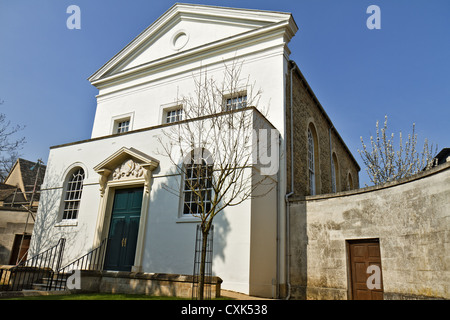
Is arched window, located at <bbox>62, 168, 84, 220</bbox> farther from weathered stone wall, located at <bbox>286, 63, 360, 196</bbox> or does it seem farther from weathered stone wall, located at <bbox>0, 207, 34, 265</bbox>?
weathered stone wall, located at <bbox>286, 63, 360, 196</bbox>

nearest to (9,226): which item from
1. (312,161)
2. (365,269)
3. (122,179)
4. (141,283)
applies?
(122,179)

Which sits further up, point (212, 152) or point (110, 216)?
point (212, 152)

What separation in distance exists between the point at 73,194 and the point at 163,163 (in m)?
4.76

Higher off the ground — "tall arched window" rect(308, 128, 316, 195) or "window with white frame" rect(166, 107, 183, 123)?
"window with white frame" rect(166, 107, 183, 123)

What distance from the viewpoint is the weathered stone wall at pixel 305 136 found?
13.5 m

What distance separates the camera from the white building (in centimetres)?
1042

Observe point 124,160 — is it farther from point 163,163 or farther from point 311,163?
point 311,163

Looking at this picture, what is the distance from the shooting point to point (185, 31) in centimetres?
1669

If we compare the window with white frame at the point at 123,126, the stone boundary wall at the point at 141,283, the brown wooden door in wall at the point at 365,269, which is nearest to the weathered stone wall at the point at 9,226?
the window with white frame at the point at 123,126

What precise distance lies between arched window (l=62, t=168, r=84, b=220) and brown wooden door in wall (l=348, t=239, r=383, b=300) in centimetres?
1042

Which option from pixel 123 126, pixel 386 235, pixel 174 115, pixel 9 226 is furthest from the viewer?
pixel 9 226

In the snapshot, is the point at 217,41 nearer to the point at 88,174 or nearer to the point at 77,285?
the point at 88,174

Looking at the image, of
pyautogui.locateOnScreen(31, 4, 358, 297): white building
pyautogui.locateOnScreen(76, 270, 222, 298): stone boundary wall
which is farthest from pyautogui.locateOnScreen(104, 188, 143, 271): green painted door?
pyautogui.locateOnScreen(76, 270, 222, 298): stone boundary wall
